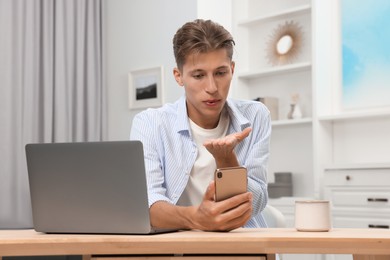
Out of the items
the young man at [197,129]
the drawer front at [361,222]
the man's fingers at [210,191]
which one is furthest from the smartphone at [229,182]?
the drawer front at [361,222]

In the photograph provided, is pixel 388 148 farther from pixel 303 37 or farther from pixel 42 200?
pixel 42 200

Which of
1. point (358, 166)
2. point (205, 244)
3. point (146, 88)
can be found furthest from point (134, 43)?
point (205, 244)

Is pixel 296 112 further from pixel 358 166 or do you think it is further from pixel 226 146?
pixel 226 146

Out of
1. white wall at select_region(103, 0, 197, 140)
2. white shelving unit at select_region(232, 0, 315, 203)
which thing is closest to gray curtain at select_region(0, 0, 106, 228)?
white wall at select_region(103, 0, 197, 140)

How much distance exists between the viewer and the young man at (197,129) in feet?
5.81

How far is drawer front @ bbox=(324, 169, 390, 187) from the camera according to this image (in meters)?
3.57

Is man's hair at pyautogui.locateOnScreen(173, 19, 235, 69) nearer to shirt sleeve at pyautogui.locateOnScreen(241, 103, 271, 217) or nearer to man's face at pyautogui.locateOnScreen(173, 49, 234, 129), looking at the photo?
man's face at pyautogui.locateOnScreen(173, 49, 234, 129)

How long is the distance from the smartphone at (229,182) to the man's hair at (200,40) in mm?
455

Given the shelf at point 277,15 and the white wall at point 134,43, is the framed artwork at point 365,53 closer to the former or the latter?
the shelf at point 277,15

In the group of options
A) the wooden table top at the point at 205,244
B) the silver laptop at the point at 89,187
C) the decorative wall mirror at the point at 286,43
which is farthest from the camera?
the decorative wall mirror at the point at 286,43

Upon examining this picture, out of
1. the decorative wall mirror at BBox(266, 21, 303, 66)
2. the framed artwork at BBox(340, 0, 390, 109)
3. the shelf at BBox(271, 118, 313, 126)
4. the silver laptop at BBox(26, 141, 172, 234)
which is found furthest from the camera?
the decorative wall mirror at BBox(266, 21, 303, 66)

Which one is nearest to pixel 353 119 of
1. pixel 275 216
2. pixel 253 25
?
pixel 253 25

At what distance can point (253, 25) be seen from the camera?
4.80 meters

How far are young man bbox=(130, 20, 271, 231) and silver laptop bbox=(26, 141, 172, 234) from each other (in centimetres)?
18
